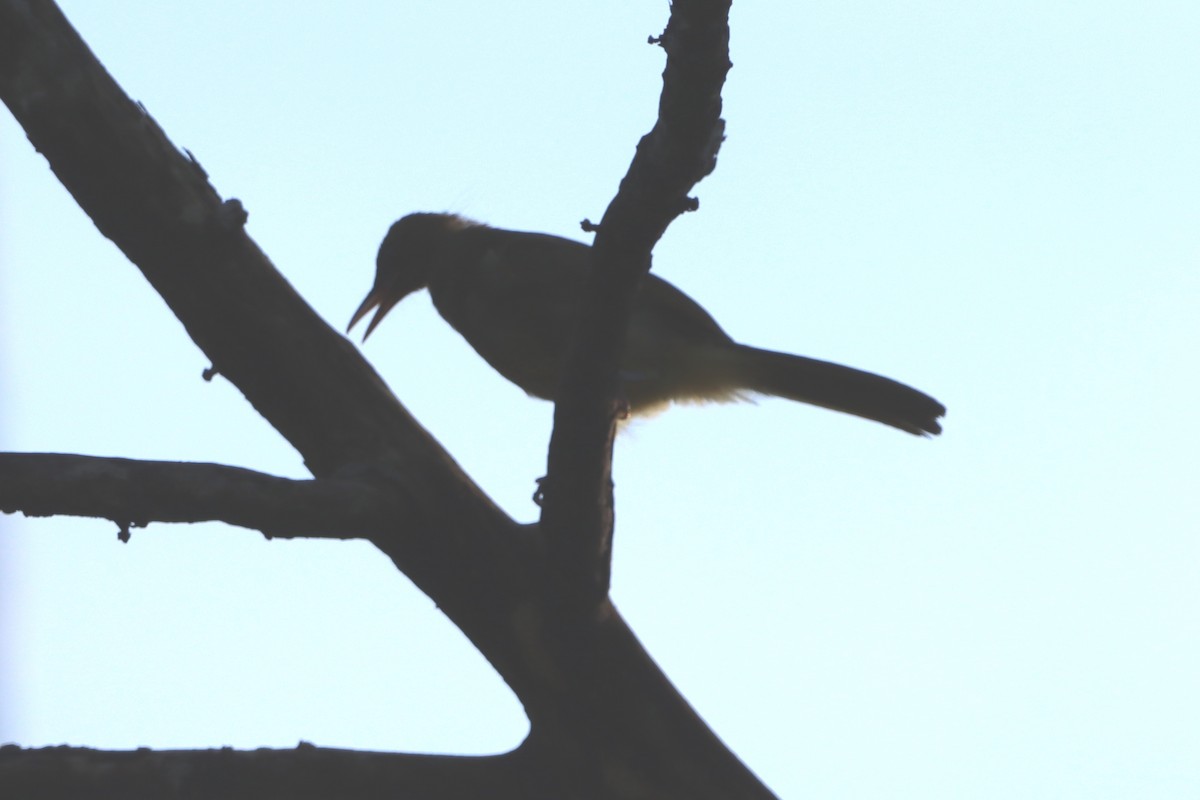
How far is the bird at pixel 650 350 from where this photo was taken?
4297mm

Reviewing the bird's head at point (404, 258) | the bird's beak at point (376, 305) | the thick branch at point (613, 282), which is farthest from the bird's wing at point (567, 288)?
the thick branch at point (613, 282)

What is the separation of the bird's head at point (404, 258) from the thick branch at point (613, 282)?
3018 millimetres

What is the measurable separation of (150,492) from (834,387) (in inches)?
Answer: 99.8

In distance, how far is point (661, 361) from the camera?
4586mm

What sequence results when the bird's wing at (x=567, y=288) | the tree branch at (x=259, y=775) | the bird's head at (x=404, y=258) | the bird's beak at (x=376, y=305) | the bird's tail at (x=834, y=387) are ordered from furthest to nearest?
the bird's beak at (x=376, y=305)
the bird's head at (x=404, y=258)
the bird's wing at (x=567, y=288)
the bird's tail at (x=834, y=387)
the tree branch at (x=259, y=775)

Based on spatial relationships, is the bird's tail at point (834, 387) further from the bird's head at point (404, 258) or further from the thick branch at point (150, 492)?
the thick branch at point (150, 492)

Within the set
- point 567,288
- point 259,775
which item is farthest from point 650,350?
point 259,775

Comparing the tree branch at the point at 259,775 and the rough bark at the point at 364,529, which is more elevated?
the rough bark at the point at 364,529

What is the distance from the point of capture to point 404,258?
5.72 m

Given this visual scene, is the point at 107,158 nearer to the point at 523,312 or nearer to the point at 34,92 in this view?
the point at 34,92

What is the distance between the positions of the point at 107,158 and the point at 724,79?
56.0 inches

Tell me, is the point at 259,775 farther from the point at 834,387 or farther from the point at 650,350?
the point at 834,387

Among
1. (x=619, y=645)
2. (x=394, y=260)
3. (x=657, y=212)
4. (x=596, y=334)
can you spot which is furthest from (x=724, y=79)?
(x=394, y=260)

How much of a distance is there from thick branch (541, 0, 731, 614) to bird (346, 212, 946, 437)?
5.13 ft
